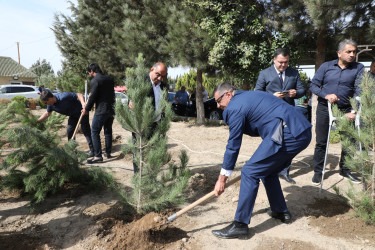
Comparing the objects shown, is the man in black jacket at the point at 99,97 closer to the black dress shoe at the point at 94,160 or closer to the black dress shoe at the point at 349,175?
the black dress shoe at the point at 94,160

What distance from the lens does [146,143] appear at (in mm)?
2721

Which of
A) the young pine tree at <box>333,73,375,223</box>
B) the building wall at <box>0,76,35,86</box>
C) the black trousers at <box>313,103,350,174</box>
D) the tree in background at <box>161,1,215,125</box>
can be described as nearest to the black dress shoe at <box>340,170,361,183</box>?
the black trousers at <box>313,103,350,174</box>

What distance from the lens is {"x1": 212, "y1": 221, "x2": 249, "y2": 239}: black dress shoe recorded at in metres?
2.56

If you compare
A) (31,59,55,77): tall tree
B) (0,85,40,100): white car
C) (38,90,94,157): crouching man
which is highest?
(31,59,55,77): tall tree

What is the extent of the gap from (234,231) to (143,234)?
2.82ft

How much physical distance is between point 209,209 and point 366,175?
167 centimetres

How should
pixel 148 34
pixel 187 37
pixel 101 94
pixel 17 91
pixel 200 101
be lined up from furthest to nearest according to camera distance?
pixel 17 91 → pixel 200 101 → pixel 148 34 → pixel 187 37 → pixel 101 94

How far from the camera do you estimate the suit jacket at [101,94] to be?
450 centimetres

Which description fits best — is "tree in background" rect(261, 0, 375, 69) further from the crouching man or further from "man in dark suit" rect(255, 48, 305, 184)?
the crouching man

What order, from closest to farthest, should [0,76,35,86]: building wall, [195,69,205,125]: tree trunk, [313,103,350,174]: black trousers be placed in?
[313,103,350,174]: black trousers, [195,69,205,125]: tree trunk, [0,76,35,86]: building wall

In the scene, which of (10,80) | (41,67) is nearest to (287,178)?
(10,80)

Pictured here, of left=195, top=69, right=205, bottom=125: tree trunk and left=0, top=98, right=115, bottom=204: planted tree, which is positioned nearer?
left=0, top=98, right=115, bottom=204: planted tree

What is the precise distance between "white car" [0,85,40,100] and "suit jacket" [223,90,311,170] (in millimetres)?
17460

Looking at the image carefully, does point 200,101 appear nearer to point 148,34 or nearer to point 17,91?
point 148,34
